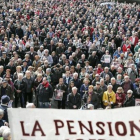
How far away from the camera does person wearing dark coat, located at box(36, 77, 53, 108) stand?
1147cm

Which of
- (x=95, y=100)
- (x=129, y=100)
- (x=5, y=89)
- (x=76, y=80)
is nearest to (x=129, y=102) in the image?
(x=129, y=100)

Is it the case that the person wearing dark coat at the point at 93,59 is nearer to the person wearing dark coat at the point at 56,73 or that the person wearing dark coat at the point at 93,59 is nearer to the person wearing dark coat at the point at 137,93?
the person wearing dark coat at the point at 56,73

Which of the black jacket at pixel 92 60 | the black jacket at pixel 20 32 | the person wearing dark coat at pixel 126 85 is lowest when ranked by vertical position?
the person wearing dark coat at pixel 126 85

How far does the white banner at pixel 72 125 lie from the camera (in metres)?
4.23

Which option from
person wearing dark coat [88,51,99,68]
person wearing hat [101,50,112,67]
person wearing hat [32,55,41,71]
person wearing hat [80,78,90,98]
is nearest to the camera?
person wearing hat [80,78,90,98]

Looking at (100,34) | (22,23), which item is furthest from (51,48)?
(22,23)

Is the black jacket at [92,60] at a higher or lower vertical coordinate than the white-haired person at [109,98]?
higher

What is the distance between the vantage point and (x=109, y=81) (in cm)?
1264

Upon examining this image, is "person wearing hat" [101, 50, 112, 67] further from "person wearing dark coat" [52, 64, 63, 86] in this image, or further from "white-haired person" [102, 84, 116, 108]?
"white-haired person" [102, 84, 116, 108]

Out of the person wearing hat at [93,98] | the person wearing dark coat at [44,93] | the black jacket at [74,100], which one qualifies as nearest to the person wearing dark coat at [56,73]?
the person wearing dark coat at [44,93]

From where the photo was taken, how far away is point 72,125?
4.32 m

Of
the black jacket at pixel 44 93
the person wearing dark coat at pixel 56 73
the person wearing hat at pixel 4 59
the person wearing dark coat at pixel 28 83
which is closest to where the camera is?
the black jacket at pixel 44 93

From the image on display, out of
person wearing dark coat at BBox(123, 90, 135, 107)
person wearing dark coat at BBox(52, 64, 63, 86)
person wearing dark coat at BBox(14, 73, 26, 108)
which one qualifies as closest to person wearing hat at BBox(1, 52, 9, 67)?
person wearing dark coat at BBox(52, 64, 63, 86)

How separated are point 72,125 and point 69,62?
10850 millimetres
